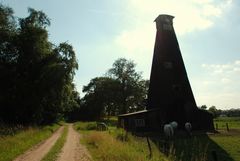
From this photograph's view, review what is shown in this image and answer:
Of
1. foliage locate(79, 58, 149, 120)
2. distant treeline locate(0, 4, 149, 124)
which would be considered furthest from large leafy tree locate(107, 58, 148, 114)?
distant treeline locate(0, 4, 149, 124)

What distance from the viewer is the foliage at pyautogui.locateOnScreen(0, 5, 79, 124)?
33162 mm

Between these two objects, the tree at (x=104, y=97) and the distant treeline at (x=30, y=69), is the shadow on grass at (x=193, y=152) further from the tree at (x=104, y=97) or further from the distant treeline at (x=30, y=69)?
the tree at (x=104, y=97)

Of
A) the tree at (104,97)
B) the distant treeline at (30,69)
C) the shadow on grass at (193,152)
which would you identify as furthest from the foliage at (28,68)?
the tree at (104,97)

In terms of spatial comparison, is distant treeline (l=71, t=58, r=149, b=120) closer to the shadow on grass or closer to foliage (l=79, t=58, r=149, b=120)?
foliage (l=79, t=58, r=149, b=120)

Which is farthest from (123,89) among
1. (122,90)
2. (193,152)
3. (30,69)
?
(193,152)

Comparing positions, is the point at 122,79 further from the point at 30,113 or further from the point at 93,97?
the point at 30,113

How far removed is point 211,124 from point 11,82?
29201 millimetres

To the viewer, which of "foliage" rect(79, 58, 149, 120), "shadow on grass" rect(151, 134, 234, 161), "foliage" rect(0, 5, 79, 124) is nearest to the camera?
"shadow on grass" rect(151, 134, 234, 161)

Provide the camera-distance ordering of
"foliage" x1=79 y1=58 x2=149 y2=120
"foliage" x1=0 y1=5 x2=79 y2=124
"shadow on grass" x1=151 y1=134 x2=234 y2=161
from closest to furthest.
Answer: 1. "shadow on grass" x1=151 y1=134 x2=234 y2=161
2. "foliage" x1=0 y1=5 x2=79 y2=124
3. "foliage" x1=79 y1=58 x2=149 y2=120

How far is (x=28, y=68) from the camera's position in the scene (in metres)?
34.4

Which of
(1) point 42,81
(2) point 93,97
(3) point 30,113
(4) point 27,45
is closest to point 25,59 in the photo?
(4) point 27,45

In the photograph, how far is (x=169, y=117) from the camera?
1229 inches

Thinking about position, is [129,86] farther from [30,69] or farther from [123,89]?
[30,69]

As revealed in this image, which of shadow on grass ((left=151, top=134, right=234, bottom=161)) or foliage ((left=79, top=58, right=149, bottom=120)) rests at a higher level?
foliage ((left=79, top=58, right=149, bottom=120))
